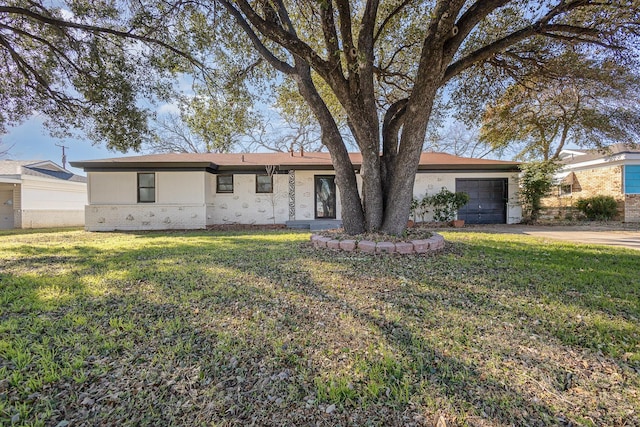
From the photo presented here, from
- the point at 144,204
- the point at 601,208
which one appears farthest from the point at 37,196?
the point at 601,208

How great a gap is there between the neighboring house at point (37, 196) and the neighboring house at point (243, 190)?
21.7 ft

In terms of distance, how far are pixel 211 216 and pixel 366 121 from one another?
352 inches

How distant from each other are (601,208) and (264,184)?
592 inches

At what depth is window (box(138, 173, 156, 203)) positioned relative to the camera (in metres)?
11.5

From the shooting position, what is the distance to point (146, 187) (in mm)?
11539

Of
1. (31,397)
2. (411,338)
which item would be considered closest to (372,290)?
(411,338)

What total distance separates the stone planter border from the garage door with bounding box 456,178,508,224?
8187mm

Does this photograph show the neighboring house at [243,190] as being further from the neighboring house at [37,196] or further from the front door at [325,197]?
the neighboring house at [37,196]

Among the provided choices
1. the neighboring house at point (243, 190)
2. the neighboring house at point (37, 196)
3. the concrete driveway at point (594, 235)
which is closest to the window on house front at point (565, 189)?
the neighboring house at point (243, 190)

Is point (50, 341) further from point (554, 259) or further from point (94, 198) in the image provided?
point (94, 198)

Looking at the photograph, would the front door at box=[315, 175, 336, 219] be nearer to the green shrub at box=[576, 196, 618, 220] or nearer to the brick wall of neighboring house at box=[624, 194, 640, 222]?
the green shrub at box=[576, 196, 618, 220]

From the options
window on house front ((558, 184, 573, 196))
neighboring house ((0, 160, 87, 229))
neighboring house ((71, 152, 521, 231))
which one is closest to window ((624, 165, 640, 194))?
window on house front ((558, 184, 573, 196))

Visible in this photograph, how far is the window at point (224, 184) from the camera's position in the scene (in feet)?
40.4

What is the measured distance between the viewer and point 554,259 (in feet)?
15.9
